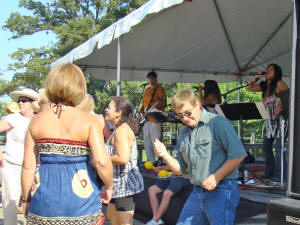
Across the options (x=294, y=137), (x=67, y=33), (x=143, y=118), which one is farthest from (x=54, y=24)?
(x=294, y=137)

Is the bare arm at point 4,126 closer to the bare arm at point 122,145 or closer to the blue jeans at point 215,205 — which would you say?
the bare arm at point 122,145

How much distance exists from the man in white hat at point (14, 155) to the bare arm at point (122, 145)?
57.2 inches

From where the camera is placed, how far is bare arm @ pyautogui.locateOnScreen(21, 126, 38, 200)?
7.38ft

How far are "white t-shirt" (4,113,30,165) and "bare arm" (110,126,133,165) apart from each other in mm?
1443

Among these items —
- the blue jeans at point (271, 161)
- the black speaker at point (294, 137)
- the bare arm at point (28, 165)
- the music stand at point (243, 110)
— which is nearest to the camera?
the black speaker at point (294, 137)

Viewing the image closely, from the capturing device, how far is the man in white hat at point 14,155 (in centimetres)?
390

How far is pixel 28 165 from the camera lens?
226 centimetres

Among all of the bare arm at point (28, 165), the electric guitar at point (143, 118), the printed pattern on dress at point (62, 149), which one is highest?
the electric guitar at point (143, 118)

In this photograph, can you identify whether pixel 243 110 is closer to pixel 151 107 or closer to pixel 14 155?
pixel 151 107

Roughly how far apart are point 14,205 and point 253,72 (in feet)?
23.5

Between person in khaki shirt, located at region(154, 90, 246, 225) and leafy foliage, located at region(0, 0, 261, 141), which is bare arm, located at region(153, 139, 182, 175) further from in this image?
leafy foliage, located at region(0, 0, 261, 141)

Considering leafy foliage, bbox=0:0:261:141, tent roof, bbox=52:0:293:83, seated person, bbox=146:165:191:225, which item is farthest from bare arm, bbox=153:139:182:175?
leafy foliage, bbox=0:0:261:141

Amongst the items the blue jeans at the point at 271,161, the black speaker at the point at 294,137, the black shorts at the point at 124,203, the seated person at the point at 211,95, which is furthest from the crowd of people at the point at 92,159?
the seated person at the point at 211,95

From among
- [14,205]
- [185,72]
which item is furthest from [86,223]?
[185,72]
